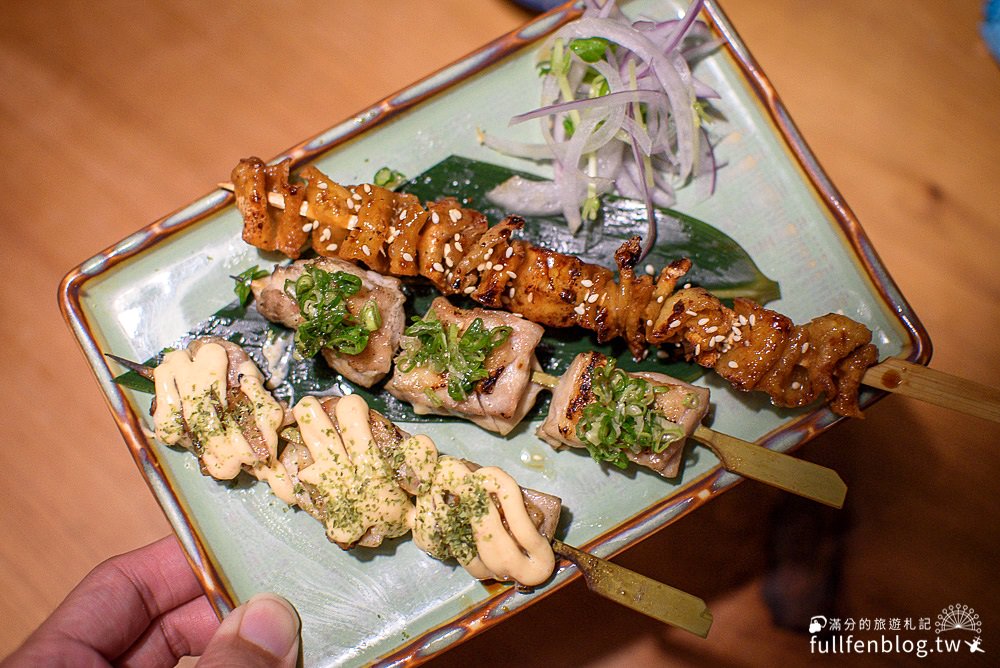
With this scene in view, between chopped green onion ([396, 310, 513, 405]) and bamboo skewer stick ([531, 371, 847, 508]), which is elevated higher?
chopped green onion ([396, 310, 513, 405])

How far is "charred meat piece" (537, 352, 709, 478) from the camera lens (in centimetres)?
→ 307

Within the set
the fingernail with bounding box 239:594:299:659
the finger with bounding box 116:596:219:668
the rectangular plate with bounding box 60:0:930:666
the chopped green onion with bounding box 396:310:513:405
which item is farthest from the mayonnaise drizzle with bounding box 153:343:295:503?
the finger with bounding box 116:596:219:668

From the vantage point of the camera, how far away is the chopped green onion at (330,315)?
3162mm

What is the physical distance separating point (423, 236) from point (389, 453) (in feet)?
3.71

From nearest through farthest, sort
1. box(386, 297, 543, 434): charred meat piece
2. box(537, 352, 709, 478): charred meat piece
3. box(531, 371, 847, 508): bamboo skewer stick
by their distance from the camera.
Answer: box(531, 371, 847, 508): bamboo skewer stick → box(537, 352, 709, 478): charred meat piece → box(386, 297, 543, 434): charred meat piece

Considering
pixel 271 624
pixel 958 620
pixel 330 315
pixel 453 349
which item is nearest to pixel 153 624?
pixel 271 624

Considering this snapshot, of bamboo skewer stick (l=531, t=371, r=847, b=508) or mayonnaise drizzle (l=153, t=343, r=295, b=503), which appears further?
mayonnaise drizzle (l=153, t=343, r=295, b=503)

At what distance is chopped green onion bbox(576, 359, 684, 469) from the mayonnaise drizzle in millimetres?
1572

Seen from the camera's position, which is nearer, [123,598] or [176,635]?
[123,598]

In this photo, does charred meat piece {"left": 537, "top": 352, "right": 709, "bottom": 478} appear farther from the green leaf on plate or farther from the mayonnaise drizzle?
the mayonnaise drizzle

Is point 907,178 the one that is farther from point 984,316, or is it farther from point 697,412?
point 697,412

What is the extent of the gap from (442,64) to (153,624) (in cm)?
398

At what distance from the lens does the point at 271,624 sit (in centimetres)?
322

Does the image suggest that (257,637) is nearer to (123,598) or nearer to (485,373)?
(123,598)
